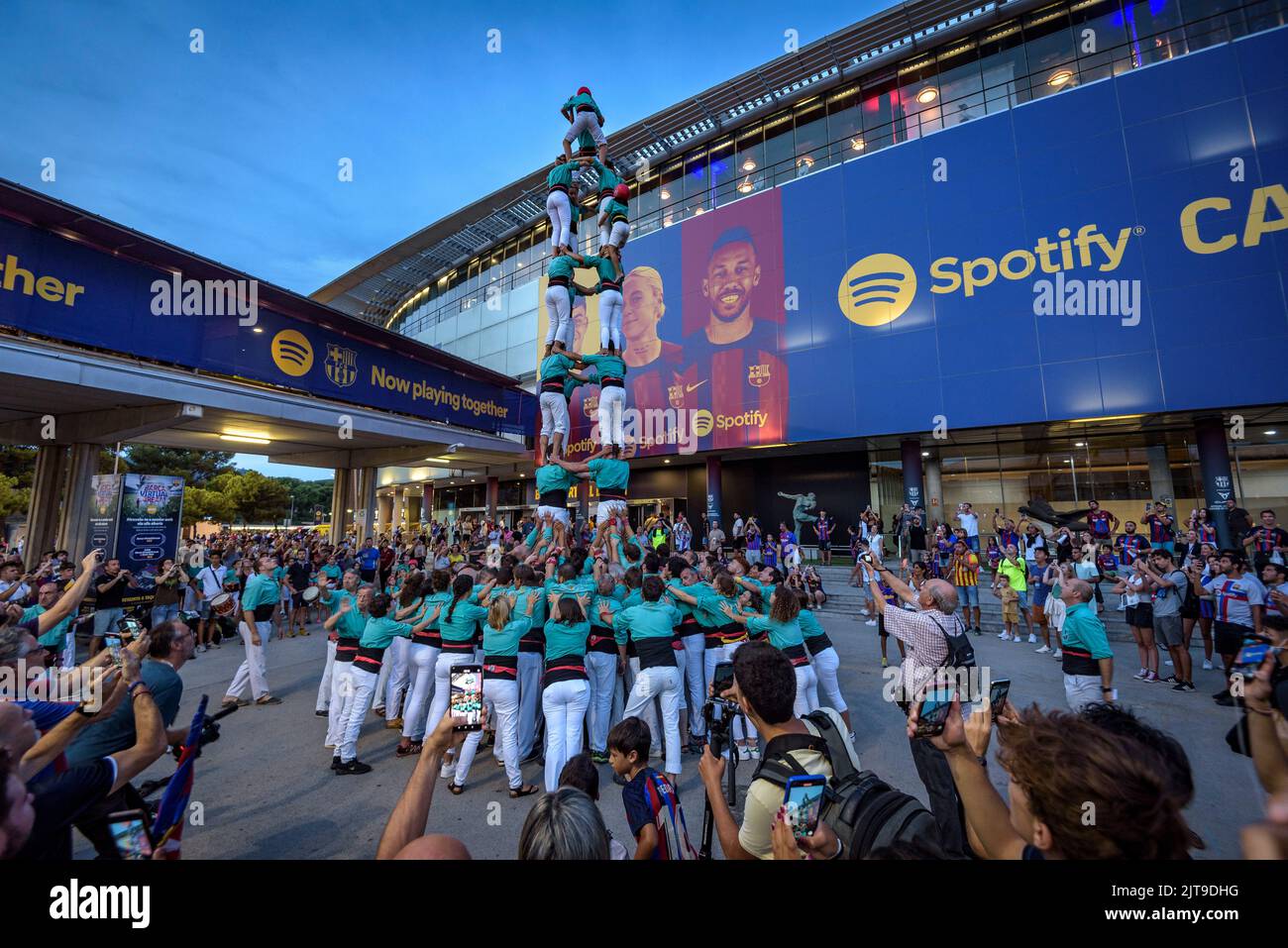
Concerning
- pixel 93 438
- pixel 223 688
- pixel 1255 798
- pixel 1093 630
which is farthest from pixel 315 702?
pixel 93 438

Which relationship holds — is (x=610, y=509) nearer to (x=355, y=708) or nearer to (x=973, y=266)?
(x=355, y=708)

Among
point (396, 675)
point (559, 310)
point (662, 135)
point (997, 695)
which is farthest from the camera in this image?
point (662, 135)

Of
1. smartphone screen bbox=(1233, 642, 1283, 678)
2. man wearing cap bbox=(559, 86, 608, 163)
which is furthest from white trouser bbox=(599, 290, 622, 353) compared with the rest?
smartphone screen bbox=(1233, 642, 1283, 678)

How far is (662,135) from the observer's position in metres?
23.5

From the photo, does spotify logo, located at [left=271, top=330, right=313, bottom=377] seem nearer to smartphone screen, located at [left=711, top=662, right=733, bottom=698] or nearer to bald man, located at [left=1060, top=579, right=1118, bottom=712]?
smartphone screen, located at [left=711, top=662, right=733, bottom=698]

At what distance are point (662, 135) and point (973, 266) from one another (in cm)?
1504

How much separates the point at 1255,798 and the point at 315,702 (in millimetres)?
10326

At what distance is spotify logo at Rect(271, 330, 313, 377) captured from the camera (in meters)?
15.2

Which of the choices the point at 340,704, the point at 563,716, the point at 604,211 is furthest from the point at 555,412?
the point at 563,716

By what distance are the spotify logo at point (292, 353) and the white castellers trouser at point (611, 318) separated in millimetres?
10612

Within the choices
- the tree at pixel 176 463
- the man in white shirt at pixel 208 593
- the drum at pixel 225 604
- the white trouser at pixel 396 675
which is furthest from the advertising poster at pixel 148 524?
the tree at pixel 176 463

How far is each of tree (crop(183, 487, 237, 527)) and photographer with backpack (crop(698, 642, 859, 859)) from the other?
3730cm

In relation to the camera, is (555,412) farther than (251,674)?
Yes

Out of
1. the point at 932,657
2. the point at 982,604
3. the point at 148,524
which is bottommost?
the point at 982,604
